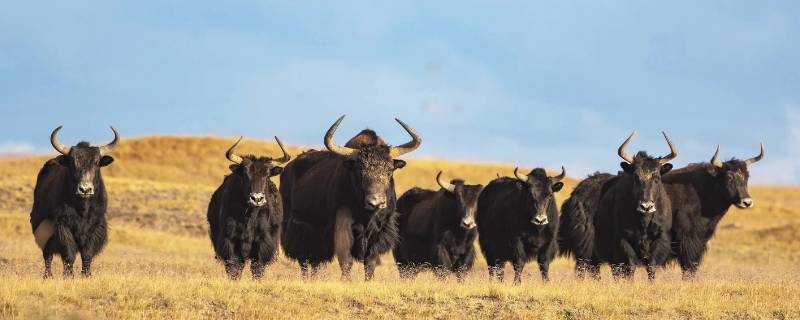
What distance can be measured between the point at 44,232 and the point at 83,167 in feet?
4.09

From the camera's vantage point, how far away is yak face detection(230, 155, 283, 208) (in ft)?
50.6

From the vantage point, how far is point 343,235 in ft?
53.8

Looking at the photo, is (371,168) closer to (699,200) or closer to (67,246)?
(67,246)

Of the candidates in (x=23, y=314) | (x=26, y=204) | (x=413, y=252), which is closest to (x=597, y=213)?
(x=413, y=252)

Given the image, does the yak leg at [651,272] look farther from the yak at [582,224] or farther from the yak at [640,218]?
the yak at [582,224]

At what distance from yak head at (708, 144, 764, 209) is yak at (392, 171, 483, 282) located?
444 cm

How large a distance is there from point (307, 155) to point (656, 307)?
264 inches

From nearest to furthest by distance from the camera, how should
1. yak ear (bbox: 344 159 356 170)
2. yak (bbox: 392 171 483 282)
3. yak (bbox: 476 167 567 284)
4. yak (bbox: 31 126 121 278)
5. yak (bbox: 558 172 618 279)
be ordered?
yak (bbox: 31 126 121 278) → yak ear (bbox: 344 159 356 170) → yak (bbox: 476 167 567 284) → yak (bbox: 392 171 483 282) → yak (bbox: 558 172 618 279)

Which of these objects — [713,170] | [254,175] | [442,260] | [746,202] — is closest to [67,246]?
[254,175]

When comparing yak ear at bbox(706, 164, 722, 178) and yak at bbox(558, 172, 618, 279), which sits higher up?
yak ear at bbox(706, 164, 722, 178)

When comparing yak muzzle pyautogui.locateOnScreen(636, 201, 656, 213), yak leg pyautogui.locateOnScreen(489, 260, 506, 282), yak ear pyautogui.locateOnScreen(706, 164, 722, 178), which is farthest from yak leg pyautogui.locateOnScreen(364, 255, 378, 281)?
yak ear pyautogui.locateOnScreen(706, 164, 722, 178)

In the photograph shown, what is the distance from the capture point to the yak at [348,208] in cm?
1627

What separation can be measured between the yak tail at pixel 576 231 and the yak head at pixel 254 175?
575 centimetres

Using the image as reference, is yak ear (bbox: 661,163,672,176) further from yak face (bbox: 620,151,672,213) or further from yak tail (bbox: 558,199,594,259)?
yak tail (bbox: 558,199,594,259)
